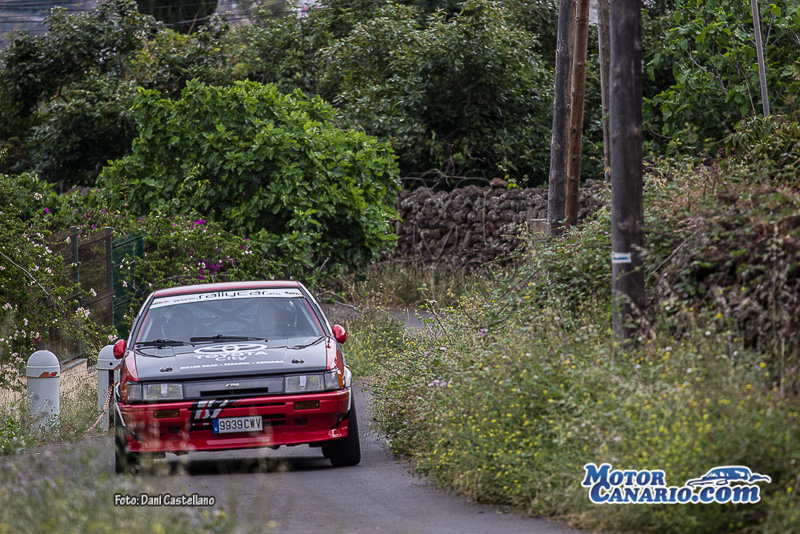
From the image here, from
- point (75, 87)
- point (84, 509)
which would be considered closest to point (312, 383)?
point (84, 509)

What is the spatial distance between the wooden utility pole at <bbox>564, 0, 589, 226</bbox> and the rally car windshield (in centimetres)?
402

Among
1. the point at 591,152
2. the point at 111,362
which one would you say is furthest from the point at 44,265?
the point at 591,152

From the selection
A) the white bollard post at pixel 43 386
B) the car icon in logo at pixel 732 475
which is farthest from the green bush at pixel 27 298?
the car icon in logo at pixel 732 475

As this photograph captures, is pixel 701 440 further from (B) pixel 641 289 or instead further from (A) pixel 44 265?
(A) pixel 44 265

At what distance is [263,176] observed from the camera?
1741 centimetres

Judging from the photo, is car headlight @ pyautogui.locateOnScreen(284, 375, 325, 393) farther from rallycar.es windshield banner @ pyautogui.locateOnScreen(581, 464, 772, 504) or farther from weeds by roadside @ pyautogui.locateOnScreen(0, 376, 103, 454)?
rallycar.es windshield banner @ pyautogui.locateOnScreen(581, 464, 772, 504)

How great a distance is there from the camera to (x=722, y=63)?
1805 centimetres

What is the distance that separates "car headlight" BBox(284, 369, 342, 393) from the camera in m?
8.67

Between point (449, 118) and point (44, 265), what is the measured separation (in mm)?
15691

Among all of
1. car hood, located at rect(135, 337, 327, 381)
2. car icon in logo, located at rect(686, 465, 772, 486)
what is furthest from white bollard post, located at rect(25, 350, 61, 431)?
car icon in logo, located at rect(686, 465, 772, 486)

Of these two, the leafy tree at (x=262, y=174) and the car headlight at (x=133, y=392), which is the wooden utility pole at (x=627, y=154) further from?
the leafy tree at (x=262, y=174)

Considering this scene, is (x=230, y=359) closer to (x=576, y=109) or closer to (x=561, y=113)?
(x=576, y=109)

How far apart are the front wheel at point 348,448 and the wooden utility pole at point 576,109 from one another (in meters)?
4.52

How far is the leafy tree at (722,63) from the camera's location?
58.2ft
